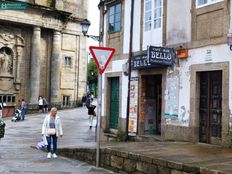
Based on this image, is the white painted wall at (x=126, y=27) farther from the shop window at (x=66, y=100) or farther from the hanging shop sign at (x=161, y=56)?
the shop window at (x=66, y=100)

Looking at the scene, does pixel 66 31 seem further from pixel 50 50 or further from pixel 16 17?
pixel 16 17

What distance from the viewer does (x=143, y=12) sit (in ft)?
49.7

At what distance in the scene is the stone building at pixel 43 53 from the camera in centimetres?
3672

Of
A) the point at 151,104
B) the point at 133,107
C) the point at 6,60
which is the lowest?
the point at 133,107

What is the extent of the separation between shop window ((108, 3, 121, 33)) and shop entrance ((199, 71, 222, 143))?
5733 millimetres

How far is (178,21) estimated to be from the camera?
13.0m

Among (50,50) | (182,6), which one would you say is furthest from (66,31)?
(182,6)

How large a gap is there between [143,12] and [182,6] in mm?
2528

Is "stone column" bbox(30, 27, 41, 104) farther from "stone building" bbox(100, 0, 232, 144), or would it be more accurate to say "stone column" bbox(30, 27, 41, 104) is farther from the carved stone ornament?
"stone building" bbox(100, 0, 232, 144)

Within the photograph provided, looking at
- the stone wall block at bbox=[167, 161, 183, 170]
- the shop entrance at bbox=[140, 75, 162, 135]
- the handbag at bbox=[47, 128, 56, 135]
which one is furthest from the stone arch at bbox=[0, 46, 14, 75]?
the stone wall block at bbox=[167, 161, 183, 170]

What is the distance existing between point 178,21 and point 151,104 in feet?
11.7

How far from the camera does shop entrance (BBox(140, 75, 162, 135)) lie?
15156 millimetres

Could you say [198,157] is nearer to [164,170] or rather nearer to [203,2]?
[164,170]

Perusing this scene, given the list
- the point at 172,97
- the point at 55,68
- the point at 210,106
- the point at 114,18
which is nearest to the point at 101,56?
the point at 210,106
